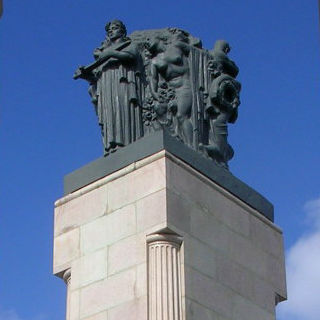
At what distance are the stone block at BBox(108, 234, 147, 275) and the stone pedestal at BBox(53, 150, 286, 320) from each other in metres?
0.02

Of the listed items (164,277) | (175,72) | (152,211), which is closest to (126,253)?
(152,211)

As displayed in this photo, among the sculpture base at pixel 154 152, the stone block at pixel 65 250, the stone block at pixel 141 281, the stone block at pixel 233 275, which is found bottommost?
the stone block at pixel 141 281

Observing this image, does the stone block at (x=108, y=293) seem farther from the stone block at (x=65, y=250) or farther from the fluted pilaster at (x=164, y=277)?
the stone block at (x=65, y=250)

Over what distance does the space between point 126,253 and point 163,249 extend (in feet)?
2.23

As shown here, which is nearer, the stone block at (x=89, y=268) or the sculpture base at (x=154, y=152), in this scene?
the stone block at (x=89, y=268)

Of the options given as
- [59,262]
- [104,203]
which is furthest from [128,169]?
[59,262]

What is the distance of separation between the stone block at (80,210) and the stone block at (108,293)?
1251 millimetres

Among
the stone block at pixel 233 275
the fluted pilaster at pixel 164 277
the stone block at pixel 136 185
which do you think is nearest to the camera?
the fluted pilaster at pixel 164 277

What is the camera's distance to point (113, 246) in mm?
18625

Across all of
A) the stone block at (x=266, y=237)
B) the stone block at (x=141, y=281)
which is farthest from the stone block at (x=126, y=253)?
the stone block at (x=266, y=237)

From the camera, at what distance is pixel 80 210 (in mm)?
19453

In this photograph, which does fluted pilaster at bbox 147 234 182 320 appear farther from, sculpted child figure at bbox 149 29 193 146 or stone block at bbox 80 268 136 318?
sculpted child figure at bbox 149 29 193 146

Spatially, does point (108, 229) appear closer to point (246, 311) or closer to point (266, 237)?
point (246, 311)

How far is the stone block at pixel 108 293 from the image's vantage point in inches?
709
